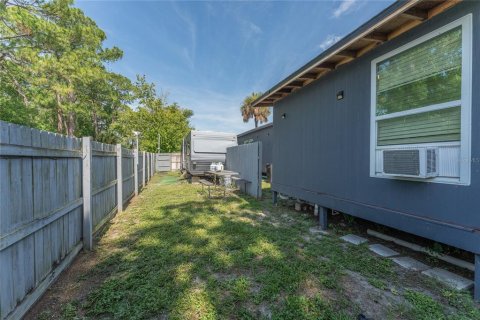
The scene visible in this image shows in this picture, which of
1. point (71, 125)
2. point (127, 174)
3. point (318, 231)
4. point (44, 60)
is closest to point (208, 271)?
point (318, 231)

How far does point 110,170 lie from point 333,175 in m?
4.68

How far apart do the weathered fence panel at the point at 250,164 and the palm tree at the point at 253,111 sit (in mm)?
19486

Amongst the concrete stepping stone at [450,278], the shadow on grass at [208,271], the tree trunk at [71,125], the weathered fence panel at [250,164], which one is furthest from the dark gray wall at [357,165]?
the tree trunk at [71,125]

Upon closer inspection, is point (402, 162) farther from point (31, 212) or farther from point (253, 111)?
point (253, 111)

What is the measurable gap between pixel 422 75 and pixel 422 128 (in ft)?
2.24

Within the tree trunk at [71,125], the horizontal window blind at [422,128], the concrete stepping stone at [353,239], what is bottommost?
the concrete stepping stone at [353,239]

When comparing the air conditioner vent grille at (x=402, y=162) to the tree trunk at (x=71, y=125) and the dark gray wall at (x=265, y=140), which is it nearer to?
the dark gray wall at (x=265, y=140)

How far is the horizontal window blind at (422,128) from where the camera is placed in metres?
2.56

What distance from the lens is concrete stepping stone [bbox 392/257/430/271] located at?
2884mm

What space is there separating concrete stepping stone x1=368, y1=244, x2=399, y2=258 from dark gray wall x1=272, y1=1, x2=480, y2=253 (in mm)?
463

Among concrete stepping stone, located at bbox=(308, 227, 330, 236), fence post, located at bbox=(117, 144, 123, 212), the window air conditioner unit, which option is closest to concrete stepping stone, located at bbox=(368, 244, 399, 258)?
concrete stepping stone, located at bbox=(308, 227, 330, 236)

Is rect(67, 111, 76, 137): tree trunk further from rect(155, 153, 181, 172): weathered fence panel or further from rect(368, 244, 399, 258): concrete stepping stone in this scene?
rect(368, 244, 399, 258): concrete stepping stone

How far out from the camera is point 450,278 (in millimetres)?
2604

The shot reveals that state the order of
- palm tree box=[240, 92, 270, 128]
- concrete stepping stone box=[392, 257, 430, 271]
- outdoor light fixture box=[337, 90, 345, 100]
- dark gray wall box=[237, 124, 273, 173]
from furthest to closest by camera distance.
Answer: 1. palm tree box=[240, 92, 270, 128]
2. dark gray wall box=[237, 124, 273, 173]
3. outdoor light fixture box=[337, 90, 345, 100]
4. concrete stepping stone box=[392, 257, 430, 271]
